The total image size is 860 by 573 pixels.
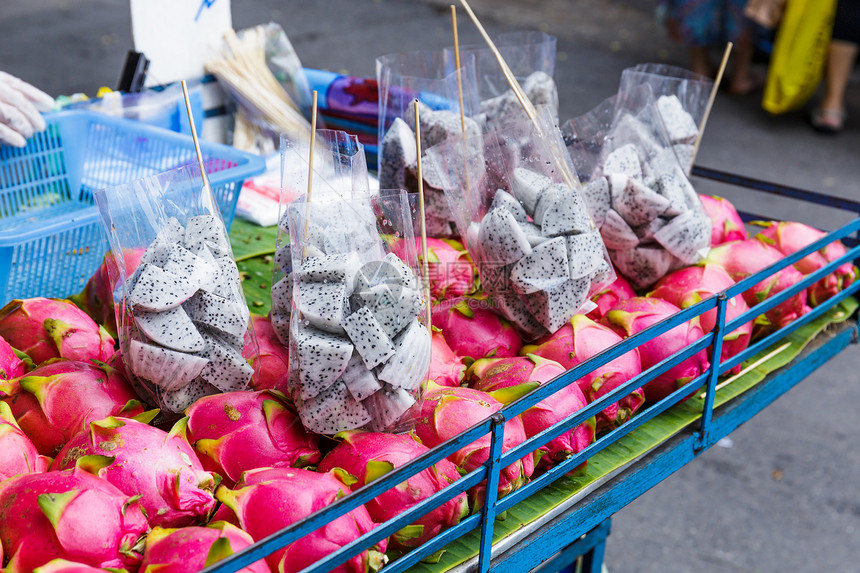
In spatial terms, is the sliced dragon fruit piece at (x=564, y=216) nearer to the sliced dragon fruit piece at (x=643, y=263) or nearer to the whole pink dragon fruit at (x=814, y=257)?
the sliced dragon fruit piece at (x=643, y=263)

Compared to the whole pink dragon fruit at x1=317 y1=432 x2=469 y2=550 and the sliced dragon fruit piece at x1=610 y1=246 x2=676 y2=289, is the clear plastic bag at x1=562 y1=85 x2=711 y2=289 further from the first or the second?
the whole pink dragon fruit at x1=317 y1=432 x2=469 y2=550

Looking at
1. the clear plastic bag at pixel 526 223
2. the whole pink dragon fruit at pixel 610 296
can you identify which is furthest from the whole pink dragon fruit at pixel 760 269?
the clear plastic bag at pixel 526 223

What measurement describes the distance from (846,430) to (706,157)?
2661mm

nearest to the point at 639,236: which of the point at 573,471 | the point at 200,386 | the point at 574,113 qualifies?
the point at 573,471

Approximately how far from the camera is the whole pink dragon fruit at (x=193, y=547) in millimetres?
841

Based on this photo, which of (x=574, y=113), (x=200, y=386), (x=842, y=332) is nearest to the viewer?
(x=200, y=386)

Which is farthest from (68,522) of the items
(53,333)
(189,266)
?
(53,333)

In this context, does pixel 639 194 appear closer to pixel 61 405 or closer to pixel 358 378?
pixel 358 378

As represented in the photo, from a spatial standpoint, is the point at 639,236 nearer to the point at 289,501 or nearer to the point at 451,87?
the point at 451,87

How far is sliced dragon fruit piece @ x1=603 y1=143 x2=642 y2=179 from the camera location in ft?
5.03

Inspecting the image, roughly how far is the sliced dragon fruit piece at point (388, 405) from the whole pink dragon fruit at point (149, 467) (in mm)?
221

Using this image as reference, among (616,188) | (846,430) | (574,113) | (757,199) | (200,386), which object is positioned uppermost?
(616,188)

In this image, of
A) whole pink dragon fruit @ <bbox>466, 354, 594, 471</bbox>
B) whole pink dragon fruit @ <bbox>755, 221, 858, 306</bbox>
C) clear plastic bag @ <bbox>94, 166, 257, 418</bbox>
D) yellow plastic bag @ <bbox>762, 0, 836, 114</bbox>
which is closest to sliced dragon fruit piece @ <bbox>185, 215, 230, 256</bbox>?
clear plastic bag @ <bbox>94, 166, 257, 418</bbox>

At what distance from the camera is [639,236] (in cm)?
152
